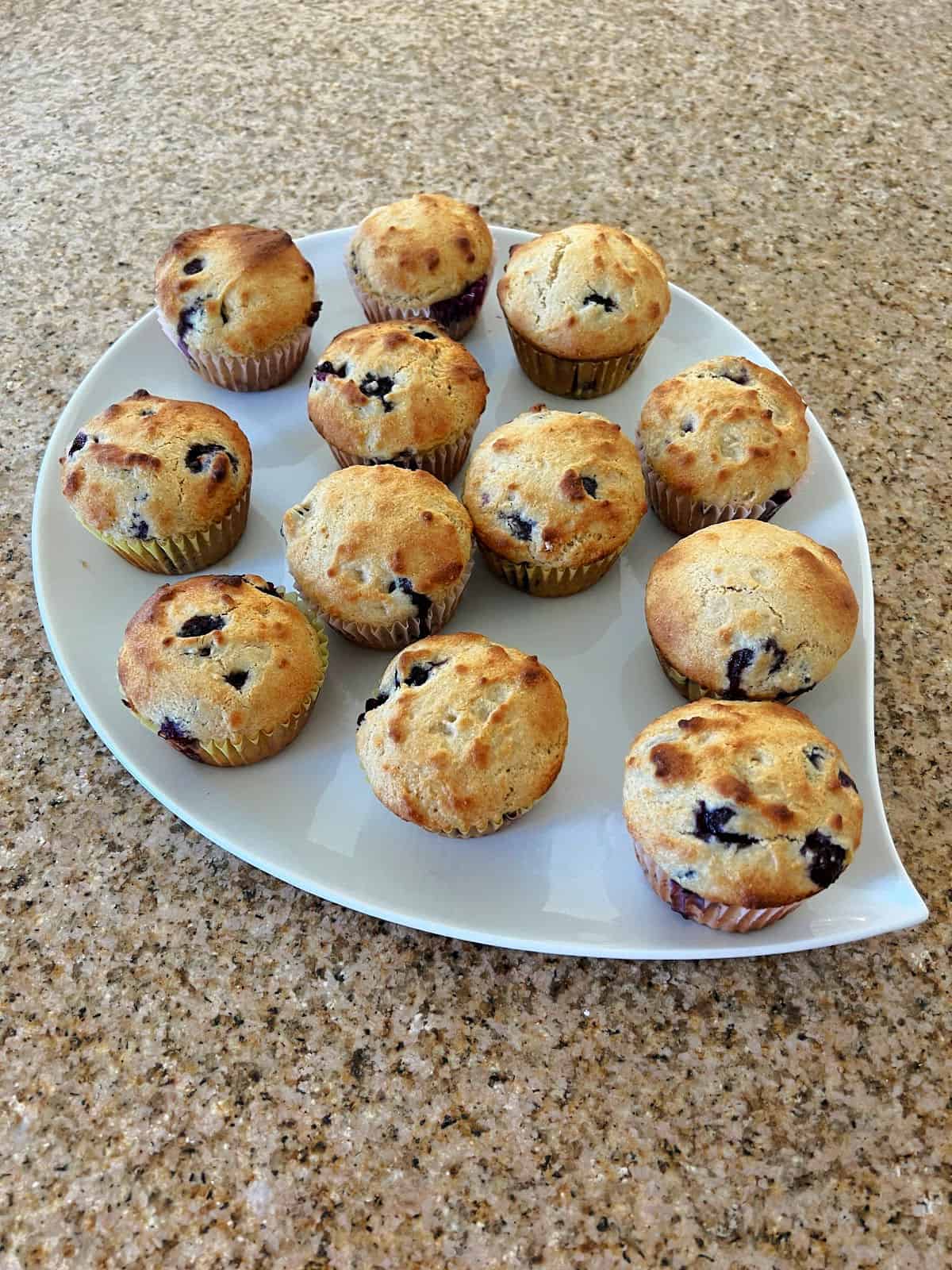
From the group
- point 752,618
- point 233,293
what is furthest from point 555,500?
point 233,293

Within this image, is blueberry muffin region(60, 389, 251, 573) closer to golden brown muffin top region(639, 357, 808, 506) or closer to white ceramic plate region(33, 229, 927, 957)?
white ceramic plate region(33, 229, 927, 957)

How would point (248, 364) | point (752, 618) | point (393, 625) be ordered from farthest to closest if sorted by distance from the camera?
point (248, 364) < point (393, 625) < point (752, 618)

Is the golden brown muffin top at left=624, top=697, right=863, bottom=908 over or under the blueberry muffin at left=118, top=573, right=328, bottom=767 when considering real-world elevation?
under

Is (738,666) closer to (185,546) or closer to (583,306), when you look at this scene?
(583,306)

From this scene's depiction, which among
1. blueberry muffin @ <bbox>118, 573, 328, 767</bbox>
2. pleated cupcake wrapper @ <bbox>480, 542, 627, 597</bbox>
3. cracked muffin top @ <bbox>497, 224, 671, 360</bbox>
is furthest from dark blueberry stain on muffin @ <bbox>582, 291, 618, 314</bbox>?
blueberry muffin @ <bbox>118, 573, 328, 767</bbox>

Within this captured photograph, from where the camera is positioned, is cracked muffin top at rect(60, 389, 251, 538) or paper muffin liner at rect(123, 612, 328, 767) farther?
cracked muffin top at rect(60, 389, 251, 538)

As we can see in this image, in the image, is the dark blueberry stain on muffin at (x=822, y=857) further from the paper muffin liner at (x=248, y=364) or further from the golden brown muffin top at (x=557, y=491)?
the paper muffin liner at (x=248, y=364)
